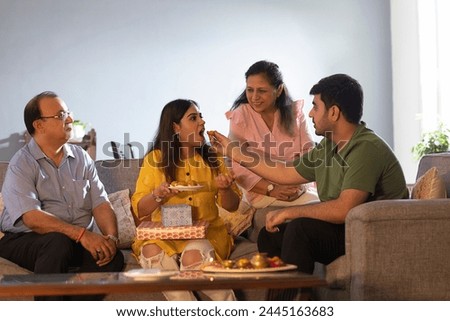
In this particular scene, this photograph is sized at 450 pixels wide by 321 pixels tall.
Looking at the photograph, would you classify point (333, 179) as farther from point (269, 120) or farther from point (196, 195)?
point (269, 120)

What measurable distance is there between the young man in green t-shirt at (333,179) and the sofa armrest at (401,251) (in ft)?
0.61

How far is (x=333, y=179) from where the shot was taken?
3701mm

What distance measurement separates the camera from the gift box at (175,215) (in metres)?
3.68

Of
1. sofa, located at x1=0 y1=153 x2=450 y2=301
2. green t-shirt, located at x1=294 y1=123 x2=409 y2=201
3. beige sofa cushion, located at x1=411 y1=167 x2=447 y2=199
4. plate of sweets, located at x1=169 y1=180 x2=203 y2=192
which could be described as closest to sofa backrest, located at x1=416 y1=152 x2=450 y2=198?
beige sofa cushion, located at x1=411 y1=167 x2=447 y2=199

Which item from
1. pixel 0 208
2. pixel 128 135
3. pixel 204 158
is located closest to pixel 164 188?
pixel 204 158

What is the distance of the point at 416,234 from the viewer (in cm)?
331

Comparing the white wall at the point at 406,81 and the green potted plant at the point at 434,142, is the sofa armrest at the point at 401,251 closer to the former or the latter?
the green potted plant at the point at 434,142

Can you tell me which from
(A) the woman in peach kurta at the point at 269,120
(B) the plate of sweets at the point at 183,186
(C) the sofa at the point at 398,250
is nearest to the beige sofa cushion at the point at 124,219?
(B) the plate of sweets at the point at 183,186

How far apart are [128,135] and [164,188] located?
510cm

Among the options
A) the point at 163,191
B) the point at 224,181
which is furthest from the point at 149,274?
the point at 224,181

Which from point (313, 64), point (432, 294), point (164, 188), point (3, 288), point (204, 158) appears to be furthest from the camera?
point (313, 64)

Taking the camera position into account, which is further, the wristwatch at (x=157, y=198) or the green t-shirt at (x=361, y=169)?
the wristwatch at (x=157, y=198)

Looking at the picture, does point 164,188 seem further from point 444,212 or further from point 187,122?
point 444,212

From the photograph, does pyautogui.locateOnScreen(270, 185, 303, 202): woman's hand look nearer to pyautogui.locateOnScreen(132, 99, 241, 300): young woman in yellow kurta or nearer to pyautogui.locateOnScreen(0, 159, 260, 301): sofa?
pyautogui.locateOnScreen(0, 159, 260, 301): sofa
